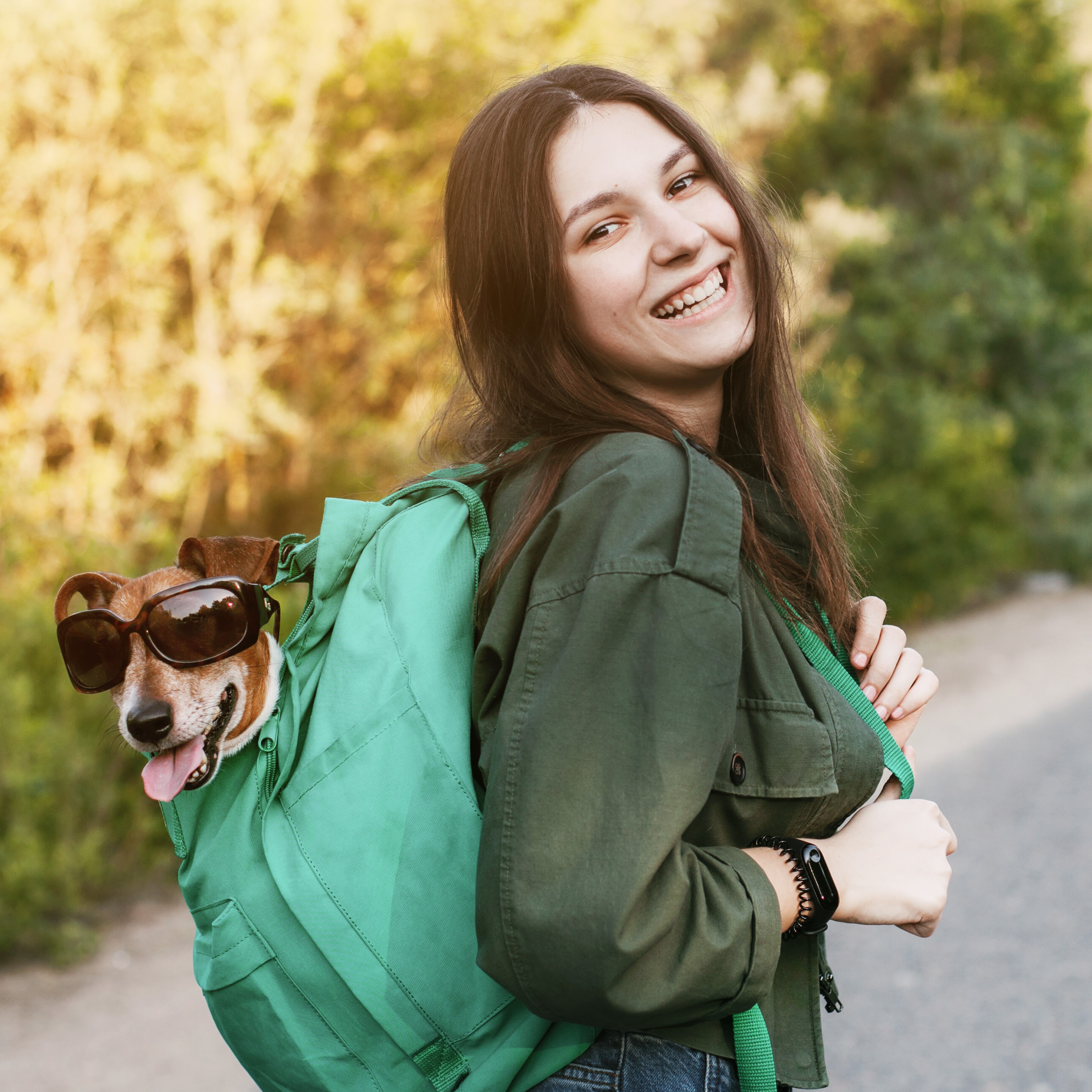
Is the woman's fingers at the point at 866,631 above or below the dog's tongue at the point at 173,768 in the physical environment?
below

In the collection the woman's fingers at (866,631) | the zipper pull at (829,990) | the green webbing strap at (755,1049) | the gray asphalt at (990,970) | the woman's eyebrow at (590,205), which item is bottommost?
the gray asphalt at (990,970)

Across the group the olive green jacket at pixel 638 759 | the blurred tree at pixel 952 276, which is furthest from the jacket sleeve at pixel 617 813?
the blurred tree at pixel 952 276

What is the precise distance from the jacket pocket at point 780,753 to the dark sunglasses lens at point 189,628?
2.07ft

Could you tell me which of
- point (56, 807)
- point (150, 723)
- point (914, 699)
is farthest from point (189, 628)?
point (56, 807)

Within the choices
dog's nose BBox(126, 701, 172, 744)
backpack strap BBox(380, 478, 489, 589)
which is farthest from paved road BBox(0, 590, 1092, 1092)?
backpack strap BBox(380, 478, 489, 589)

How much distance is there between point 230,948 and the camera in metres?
1.18

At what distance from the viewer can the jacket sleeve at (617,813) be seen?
984 mm

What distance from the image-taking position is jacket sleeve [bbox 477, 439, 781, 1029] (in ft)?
3.23

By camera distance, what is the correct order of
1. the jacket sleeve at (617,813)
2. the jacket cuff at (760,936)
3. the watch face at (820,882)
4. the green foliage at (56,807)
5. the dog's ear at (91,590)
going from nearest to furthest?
the jacket sleeve at (617,813) < the jacket cuff at (760,936) < the watch face at (820,882) < the dog's ear at (91,590) < the green foliage at (56,807)

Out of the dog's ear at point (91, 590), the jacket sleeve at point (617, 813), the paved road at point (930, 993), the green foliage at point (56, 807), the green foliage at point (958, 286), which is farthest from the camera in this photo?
the green foliage at point (958, 286)

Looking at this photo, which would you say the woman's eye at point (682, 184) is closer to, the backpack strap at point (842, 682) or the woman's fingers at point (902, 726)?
the backpack strap at point (842, 682)

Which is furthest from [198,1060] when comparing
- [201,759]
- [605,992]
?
[605,992]

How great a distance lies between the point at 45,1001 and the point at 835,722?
390 centimetres

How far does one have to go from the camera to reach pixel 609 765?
39.9 inches
